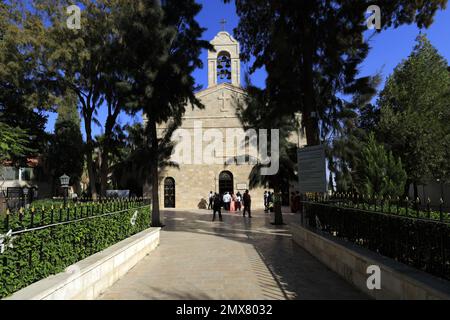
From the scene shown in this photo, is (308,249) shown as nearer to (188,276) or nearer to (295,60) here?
(188,276)

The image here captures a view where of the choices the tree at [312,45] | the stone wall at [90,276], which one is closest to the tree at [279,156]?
the tree at [312,45]

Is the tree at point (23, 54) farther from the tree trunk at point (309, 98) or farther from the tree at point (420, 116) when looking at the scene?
the tree at point (420, 116)

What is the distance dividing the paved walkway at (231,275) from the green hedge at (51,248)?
83 cm

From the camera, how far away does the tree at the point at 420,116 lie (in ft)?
78.6

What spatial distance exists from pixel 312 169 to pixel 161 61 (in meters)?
8.55

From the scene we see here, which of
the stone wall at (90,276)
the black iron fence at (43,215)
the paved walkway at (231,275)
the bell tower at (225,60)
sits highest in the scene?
the bell tower at (225,60)

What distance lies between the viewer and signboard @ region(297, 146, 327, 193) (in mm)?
9078

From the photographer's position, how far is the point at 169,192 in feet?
109

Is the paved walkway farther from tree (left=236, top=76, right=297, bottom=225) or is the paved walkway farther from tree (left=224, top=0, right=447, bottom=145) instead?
tree (left=236, top=76, right=297, bottom=225)

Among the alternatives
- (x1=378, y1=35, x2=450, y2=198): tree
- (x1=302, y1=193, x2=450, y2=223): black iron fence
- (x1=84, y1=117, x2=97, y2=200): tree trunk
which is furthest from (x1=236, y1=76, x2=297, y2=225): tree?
(x1=378, y1=35, x2=450, y2=198): tree

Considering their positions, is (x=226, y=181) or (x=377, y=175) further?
(x=226, y=181)

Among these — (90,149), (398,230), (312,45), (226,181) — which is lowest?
(398,230)

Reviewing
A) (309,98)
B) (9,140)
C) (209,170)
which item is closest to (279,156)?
(309,98)

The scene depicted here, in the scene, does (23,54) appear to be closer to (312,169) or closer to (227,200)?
(312,169)
